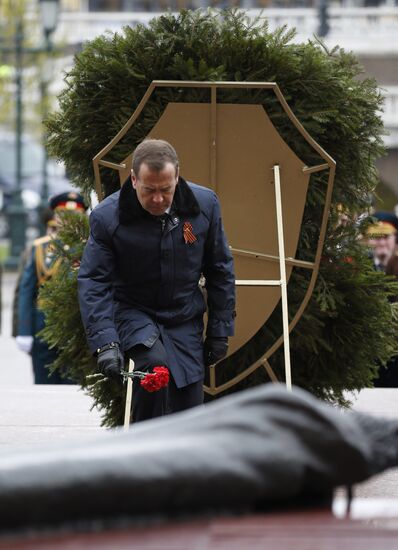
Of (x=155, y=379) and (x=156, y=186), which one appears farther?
(x=155, y=379)

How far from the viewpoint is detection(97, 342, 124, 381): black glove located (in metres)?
6.44

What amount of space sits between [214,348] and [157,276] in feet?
1.61

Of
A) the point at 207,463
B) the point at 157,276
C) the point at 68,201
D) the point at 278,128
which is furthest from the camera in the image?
the point at 68,201

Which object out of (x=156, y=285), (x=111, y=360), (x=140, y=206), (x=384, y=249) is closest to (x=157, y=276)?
(x=156, y=285)

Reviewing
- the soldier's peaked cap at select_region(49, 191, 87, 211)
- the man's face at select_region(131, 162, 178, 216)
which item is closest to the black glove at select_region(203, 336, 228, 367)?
the man's face at select_region(131, 162, 178, 216)

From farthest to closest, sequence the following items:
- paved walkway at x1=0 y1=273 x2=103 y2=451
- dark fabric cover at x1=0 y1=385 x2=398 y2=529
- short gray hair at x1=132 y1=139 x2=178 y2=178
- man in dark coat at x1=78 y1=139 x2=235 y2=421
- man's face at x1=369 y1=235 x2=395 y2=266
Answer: man's face at x1=369 y1=235 x2=395 y2=266 < paved walkway at x1=0 y1=273 x2=103 y2=451 < man in dark coat at x1=78 y1=139 x2=235 y2=421 < short gray hair at x1=132 y1=139 x2=178 y2=178 < dark fabric cover at x1=0 y1=385 x2=398 y2=529

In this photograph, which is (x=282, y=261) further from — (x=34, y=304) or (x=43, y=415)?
(x=34, y=304)

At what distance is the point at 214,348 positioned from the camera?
6887 mm

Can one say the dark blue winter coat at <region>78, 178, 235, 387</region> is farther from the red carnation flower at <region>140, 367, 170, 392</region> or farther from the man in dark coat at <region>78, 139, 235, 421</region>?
the red carnation flower at <region>140, 367, 170, 392</region>

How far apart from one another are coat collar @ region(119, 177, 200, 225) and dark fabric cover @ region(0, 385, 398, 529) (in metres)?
4.17

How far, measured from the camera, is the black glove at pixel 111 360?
6.44m

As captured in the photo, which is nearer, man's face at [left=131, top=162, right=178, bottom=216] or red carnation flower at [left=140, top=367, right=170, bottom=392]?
man's face at [left=131, top=162, right=178, bottom=216]

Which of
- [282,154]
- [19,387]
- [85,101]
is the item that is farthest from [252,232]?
[19,387]

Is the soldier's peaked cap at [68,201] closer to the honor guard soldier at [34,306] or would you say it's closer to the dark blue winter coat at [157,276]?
the honor guard soldier at [34,306]
